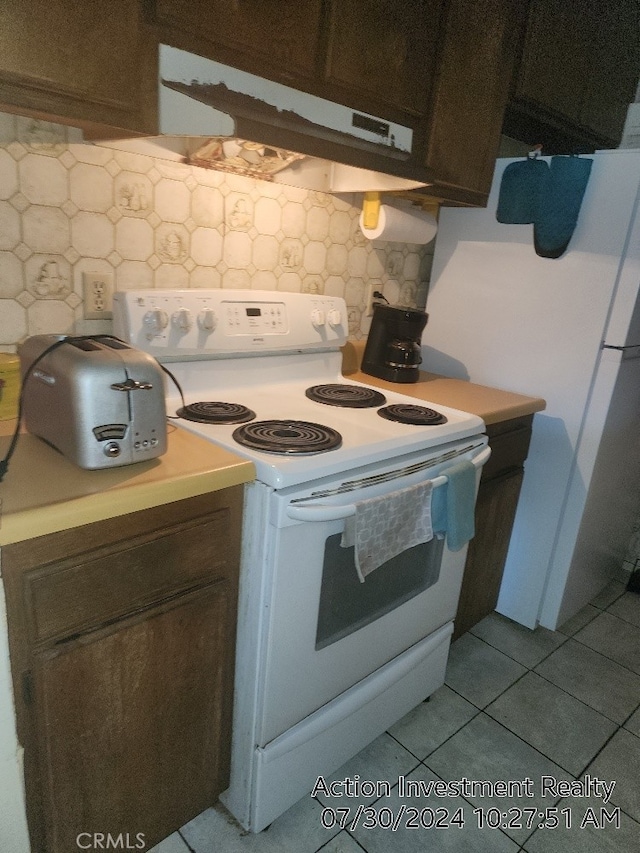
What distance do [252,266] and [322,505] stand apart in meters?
0.88

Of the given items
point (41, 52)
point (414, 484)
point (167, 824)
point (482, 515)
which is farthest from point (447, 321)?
point (167, 824)

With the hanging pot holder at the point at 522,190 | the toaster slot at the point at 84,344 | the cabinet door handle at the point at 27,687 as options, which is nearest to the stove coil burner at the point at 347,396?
the toaster slot at the point at 84,344

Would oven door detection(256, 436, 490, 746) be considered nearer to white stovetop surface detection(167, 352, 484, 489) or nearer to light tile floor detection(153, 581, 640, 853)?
white stovetop surface detection(167, 352, 484, 489)

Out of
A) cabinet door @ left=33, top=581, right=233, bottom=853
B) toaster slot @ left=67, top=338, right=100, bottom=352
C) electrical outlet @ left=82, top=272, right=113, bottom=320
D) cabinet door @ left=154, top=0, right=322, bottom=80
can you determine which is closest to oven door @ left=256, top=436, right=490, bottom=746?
cabinet door @ left=33, top=581, right=233, bottom=853

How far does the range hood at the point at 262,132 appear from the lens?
1.01 metres

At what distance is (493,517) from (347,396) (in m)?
0.67

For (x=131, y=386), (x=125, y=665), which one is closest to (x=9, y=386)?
(x=131, y=386)

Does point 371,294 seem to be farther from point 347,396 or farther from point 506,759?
point 506,759

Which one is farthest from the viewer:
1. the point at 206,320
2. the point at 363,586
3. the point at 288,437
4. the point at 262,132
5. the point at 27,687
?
the point at 206,320

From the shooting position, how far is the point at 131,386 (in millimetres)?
937

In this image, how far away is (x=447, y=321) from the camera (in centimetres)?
215

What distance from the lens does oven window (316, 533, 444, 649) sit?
1.22m

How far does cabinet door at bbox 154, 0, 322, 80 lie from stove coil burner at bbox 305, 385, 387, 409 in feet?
2.51

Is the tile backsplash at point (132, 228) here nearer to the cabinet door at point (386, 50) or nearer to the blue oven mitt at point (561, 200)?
the cabinet door at point (386, 50)
